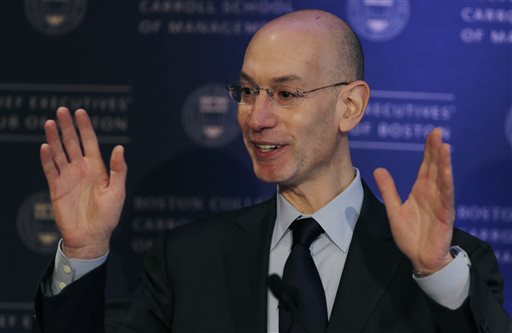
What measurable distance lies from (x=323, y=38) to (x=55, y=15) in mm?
1231

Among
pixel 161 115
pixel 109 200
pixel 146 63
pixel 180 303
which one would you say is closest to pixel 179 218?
pixel 161 115

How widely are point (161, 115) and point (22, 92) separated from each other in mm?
523

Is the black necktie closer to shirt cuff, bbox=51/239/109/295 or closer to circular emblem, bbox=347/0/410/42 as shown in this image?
shirt cuff, bbox=51/239/109/295

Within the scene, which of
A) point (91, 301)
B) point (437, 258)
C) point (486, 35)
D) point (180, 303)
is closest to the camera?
point (437, 258)

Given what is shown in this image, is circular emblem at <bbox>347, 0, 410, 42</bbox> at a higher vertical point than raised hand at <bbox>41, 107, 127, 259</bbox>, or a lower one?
higher

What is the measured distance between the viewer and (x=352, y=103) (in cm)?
246

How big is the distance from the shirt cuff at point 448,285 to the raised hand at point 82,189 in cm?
79

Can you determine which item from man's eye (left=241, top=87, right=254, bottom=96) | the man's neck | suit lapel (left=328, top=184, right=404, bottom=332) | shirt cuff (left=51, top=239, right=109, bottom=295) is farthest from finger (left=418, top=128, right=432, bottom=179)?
shirt cuff (left=51, top=239, right=109, bottom=295)

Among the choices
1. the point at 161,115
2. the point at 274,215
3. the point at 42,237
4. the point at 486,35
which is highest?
the point at 486,35

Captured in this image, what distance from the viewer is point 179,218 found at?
3182mm

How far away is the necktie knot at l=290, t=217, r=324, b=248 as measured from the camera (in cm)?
232

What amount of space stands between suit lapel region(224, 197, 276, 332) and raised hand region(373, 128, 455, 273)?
0.46 metres

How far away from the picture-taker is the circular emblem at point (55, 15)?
317 cm

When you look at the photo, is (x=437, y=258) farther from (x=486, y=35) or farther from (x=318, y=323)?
(x=486, y=35)
